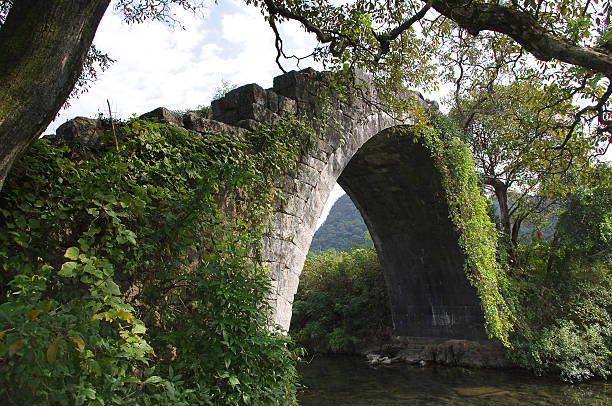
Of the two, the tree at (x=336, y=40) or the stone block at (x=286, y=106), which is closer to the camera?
the tree at (x=336, y=40)

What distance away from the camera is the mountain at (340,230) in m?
35.3

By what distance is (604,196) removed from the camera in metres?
8.90

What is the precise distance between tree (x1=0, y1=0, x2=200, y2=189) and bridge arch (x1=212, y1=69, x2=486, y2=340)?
78.6 inches

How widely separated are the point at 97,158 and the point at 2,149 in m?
0.95

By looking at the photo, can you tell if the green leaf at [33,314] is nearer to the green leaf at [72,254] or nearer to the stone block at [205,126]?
the green leaf at [72,254]

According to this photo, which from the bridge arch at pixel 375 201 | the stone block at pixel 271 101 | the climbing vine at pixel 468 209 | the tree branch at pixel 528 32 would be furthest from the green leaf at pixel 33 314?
the climbing vine at pixel 468 209

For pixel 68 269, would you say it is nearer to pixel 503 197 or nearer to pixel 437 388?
pixel 437 388

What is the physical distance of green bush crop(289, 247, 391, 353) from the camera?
39.8 feet

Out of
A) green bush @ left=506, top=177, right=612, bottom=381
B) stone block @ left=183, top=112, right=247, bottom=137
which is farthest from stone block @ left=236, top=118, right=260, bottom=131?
green bush @ left=506, top=177, right=612, bottom=381

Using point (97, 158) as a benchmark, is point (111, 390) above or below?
below

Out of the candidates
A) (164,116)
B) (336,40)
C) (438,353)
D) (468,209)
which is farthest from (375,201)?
(164,116)

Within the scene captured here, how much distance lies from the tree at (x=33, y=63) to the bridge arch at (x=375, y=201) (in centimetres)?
200

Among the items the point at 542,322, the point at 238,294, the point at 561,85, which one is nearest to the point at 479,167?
the point at 542,322

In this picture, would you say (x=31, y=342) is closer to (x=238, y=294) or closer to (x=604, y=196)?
(x=238, y=294)
